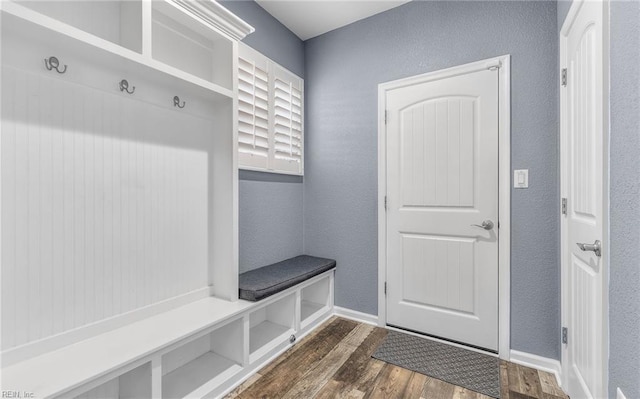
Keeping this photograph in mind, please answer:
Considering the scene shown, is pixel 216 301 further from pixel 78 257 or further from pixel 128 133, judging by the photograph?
pixel 128 133

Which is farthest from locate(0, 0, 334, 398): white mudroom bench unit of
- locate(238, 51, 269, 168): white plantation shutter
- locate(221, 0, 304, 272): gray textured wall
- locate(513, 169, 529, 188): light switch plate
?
locate(513, 169, 529, 188): light switch plate

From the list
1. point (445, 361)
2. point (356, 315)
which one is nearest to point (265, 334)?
point (356, 315)

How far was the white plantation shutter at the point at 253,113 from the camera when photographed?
86.8 inches

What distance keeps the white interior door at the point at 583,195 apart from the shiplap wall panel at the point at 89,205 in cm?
207

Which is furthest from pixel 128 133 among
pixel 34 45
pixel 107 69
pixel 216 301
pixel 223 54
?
pixel 216 301

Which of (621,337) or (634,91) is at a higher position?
(634,91)

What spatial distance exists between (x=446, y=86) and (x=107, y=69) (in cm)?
218

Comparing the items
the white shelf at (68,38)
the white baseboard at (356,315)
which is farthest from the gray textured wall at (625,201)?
the white shelf at (68,38)

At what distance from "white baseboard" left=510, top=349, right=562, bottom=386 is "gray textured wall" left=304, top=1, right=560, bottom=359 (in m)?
0.04

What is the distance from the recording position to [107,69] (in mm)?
1441

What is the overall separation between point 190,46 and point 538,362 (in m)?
3.07

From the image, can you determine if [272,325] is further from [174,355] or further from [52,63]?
[52,63]

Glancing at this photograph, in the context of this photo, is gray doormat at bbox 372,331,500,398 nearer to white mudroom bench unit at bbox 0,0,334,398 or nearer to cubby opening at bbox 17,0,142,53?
white mudroom bench unit at bbox 0,0,334,398

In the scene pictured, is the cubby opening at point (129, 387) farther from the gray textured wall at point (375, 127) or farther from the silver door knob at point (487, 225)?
the silver door knob at point (487, 225)
